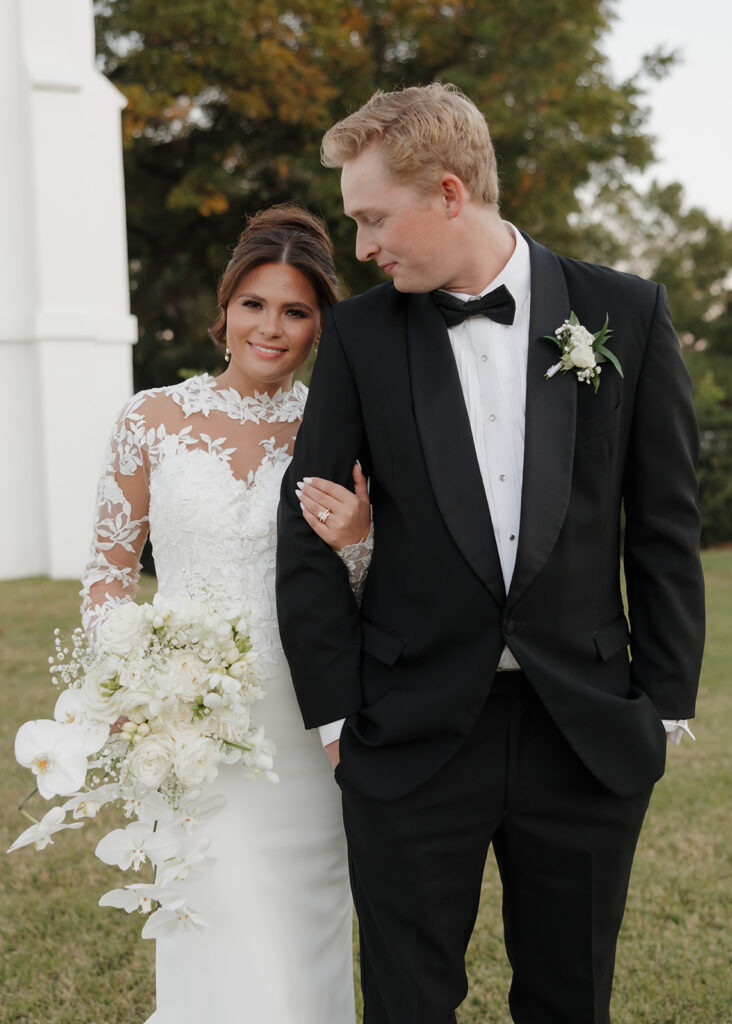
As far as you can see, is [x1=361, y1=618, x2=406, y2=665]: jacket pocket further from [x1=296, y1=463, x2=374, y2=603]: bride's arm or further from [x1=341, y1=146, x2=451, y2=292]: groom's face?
[x1=341, y1=146, x2=451, y2=292]: groom's face

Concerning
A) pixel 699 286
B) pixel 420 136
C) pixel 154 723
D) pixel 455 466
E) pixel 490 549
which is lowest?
pixel 154 723

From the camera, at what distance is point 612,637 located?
2.42m

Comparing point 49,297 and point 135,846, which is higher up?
point 49,297

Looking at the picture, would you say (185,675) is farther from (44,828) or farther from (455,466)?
(455,466)

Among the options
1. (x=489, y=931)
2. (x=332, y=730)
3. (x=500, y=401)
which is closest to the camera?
(x=500, y=401)

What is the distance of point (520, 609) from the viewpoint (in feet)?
7.38

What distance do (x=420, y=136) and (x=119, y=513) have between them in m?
1.37

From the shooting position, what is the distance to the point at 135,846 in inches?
92.4

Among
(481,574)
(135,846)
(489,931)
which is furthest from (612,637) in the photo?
(489,931)

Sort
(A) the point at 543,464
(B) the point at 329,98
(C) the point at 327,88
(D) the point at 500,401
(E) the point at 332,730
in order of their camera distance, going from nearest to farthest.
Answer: (A) the point at 543,464, (D) the point at 500,401, (E) the point at 332,730, (C) the point at 327,88, (B) the point at 329,98

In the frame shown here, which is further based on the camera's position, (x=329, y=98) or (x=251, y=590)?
(x=329, y=98)

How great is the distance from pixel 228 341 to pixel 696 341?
88.5ft

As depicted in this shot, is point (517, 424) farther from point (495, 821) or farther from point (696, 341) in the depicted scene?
point (696, 341)

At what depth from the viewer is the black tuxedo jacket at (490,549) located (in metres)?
2.26
